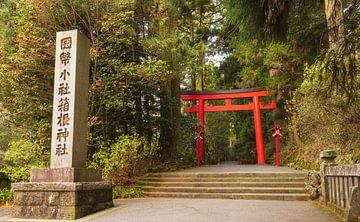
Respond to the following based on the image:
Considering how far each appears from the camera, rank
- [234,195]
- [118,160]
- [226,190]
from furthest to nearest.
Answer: [118,160], [226,190], [234,195]

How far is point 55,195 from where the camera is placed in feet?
17.1

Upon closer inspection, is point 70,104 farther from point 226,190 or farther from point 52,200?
point 226,190

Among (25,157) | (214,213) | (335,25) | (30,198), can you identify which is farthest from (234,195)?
(25,157)

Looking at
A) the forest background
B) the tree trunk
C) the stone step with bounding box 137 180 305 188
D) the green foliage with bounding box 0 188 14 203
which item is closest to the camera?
the tree trunk

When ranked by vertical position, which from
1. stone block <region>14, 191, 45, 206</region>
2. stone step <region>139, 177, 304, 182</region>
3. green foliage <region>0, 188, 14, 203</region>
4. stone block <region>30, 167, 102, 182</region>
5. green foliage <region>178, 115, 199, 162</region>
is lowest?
green foliage <region>0, 188, 14, 203</region>

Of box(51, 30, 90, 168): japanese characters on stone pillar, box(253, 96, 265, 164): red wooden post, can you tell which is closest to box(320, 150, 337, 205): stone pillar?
box(51, 30, 90, 168): japanese characters on stone pillar

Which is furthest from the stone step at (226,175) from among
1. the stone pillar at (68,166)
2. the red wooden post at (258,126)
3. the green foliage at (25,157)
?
the red wooden post at (258,126)

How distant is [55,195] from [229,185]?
15.4 feet

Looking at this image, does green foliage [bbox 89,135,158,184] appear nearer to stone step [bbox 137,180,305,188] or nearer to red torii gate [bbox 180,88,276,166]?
stone step [bbox 137,180,305,188]

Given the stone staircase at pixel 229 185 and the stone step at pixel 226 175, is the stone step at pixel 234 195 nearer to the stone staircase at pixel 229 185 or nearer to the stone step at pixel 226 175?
the stone staircase at pixel 229 185

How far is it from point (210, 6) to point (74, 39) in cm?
1297

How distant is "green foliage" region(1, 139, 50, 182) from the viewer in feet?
27.1

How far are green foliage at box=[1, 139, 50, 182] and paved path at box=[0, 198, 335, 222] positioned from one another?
2825mm

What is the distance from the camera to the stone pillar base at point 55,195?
5.15 m
